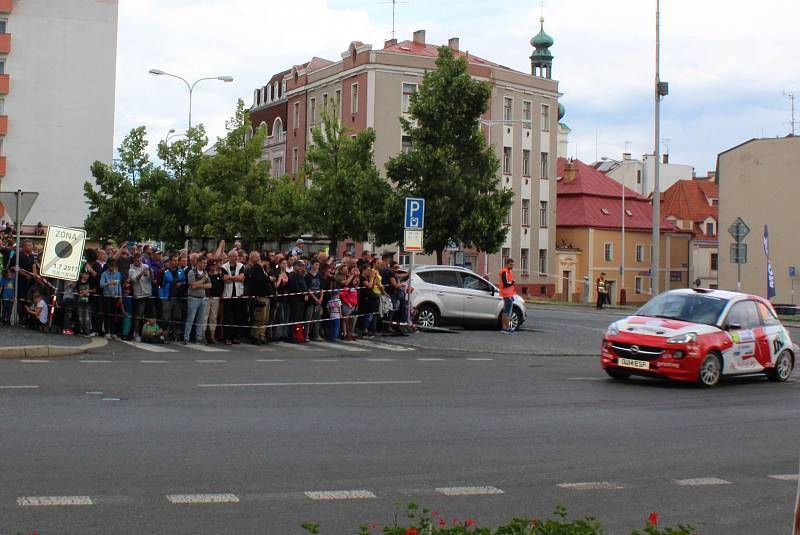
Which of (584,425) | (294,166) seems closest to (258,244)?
(294,166)

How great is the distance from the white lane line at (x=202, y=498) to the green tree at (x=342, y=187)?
131ft

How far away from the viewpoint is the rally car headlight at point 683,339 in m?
17.1

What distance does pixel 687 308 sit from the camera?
18.2 m

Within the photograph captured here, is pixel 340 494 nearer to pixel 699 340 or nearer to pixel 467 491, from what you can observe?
pixel 467 491

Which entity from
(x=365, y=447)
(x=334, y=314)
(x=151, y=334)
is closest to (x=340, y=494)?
(x=365, y=447)

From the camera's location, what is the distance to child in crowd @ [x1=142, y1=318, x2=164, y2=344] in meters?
22.2

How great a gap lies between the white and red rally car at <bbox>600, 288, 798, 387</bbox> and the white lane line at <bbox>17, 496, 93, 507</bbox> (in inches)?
443

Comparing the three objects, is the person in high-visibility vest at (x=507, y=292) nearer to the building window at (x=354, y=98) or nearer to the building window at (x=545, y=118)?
the building window at (x=354, y=98)

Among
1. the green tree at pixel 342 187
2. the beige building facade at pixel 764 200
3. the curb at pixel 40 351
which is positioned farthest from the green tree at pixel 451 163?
the beige building facade at pixel 764 200

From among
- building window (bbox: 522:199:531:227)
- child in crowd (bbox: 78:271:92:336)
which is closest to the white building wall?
building window (bbox: 522:199:531:227)

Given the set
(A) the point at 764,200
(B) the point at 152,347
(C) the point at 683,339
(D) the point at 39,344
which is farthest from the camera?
(A) the point at 764,200

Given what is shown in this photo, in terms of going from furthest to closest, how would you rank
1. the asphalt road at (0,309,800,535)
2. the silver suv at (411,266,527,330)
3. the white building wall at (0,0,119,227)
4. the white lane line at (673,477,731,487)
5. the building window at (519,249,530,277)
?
1. the building window at (519,249,530,277)
2. the white building wall at (0,0,119,227)
3. the silver suv at (411,266,527,330)
4. the white lane line at (673,477,731,487)
5. the asphalt road at (0,309,800,535)

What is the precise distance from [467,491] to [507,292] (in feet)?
65.5

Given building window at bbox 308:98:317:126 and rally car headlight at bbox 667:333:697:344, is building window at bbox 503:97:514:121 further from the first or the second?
rally car headlight at bbox 667:333:697:344
